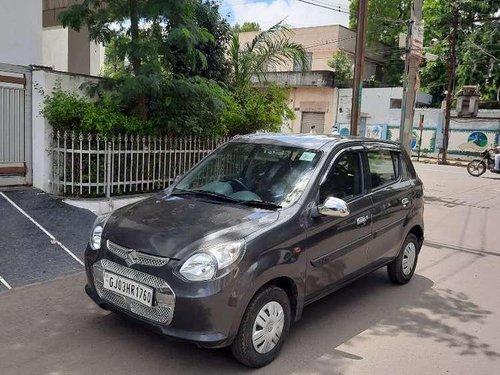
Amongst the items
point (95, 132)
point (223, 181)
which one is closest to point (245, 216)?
point (223, 181)

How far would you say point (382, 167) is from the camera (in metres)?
5.41

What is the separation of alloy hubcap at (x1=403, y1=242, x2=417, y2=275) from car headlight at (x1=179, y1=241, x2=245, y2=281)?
3.03 meters

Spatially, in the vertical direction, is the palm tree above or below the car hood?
above

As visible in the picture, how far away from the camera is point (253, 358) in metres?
3.52

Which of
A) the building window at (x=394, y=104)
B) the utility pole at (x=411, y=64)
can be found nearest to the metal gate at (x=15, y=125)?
the utility pole at (x=411, y=64)

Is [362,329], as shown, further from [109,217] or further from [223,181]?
[109,217]

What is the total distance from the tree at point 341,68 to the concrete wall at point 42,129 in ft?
82.3

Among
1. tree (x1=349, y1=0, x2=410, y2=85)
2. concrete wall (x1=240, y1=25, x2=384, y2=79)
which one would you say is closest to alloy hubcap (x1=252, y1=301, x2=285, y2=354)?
concrete wall (x1=240, y1=25, x2=384, y2=79)

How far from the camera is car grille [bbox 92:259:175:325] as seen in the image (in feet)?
10.9

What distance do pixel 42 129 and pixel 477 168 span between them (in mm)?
17434

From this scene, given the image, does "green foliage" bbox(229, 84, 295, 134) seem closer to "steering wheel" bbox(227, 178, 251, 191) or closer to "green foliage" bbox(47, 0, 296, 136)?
"green foliage" bbox(47, 0, 296, 136)

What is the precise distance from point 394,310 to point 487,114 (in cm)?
2643

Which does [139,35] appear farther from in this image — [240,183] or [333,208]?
[333,208]

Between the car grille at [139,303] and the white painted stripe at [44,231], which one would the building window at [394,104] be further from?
the car grille at [139,303]
